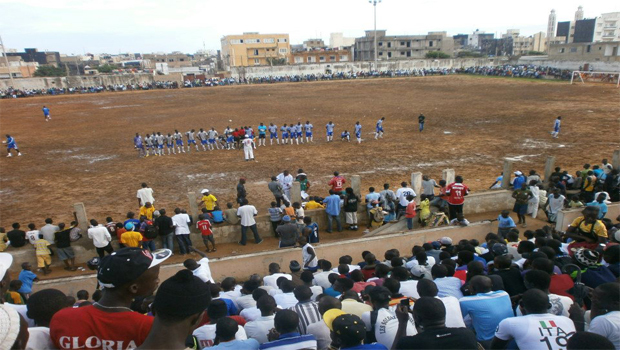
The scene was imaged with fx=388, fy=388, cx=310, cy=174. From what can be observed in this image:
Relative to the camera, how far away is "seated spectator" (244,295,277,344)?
4.35 meters

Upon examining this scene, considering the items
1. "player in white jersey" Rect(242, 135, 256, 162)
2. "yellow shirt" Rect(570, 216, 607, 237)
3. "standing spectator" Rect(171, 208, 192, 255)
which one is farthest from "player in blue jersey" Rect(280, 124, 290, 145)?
"yellow shirt" Rect(570, 216, 607, 237)

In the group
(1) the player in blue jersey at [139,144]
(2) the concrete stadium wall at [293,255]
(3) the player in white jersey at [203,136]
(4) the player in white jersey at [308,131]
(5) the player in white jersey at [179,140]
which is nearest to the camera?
(2) the concrete stadium wall at [293,255]

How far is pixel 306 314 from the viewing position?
14.9 feet

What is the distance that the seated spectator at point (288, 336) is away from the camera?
11.9 ft

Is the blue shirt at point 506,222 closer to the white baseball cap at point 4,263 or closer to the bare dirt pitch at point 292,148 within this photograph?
the bare dirt pitch at point 292,148

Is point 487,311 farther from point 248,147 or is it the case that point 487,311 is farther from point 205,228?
point 248,147

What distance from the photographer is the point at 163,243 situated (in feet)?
33.0

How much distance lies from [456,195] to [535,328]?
274 inches

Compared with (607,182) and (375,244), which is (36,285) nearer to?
(375,244)

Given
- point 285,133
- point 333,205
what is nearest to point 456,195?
point 333,205

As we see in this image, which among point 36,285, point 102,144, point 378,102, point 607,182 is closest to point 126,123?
point 102,144

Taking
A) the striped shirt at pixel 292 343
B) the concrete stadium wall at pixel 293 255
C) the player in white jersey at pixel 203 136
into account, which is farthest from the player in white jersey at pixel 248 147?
the striped shirt at pixel 292 343

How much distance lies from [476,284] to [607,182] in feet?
31.1

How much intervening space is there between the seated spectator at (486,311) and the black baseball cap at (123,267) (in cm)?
347
